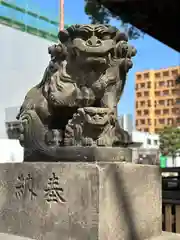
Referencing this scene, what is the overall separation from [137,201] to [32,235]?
884 mm

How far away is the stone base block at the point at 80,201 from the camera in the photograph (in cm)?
251

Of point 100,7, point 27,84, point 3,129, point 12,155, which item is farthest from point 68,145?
Result: point 27,84

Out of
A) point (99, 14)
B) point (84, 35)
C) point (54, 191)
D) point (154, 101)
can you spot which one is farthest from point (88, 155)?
point (154, 101)

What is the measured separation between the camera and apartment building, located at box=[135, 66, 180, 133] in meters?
56.0

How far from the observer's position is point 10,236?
291cm

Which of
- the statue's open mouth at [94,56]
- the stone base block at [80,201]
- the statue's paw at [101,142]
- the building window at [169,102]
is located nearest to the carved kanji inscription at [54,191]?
the stone base block at [80,201]

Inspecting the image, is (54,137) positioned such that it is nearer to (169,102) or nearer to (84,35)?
(84,35)

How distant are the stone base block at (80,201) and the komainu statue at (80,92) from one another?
0.98 ft

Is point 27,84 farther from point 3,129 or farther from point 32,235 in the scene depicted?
point 32,235

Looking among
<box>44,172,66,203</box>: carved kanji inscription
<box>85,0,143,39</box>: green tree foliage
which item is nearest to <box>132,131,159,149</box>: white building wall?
<box>85,0,143,39</box>: green tree foliage

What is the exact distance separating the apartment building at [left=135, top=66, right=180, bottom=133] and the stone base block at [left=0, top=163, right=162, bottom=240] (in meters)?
53.8

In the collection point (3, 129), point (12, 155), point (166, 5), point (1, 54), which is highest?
point (1, 54)

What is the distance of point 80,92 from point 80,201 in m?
0.97

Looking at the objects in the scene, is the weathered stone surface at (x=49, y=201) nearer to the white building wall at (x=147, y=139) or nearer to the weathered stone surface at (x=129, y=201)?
the weathered stone surface at (x=129, y=201)
